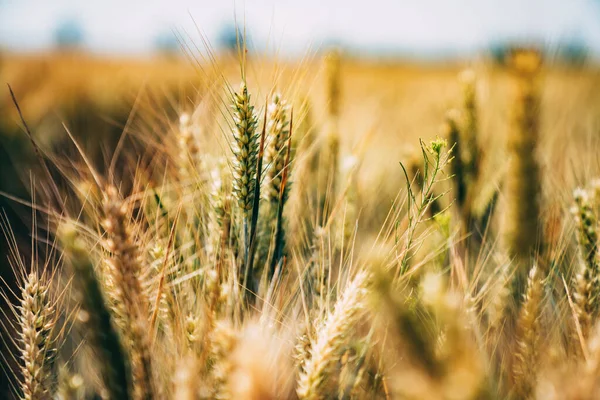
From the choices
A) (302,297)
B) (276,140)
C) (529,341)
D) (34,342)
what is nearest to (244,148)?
(276,140)

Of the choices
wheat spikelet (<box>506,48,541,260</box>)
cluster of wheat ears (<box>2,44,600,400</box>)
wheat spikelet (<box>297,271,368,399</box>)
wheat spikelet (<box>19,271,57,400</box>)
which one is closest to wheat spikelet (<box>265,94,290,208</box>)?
cluster of wheat ears (<box>2,44,600,400</box>)

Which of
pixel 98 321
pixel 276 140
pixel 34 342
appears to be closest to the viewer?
pixel 98 321

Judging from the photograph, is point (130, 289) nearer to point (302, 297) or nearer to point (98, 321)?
point (98, 321)

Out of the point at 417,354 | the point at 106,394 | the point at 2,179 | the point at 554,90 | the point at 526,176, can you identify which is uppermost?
the point at 554,90

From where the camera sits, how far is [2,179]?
2.47 meters

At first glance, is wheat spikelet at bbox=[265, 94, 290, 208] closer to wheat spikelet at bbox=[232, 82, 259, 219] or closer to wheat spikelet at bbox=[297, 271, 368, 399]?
wheat spikelet at bbox=[232, 82, 259, 219]

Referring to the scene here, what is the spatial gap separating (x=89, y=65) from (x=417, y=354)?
4.69 meters

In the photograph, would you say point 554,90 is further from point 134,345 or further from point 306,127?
point 134,345

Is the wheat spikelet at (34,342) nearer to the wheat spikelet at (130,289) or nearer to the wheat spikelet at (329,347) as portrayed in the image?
the wheat spikelet at (130,289)

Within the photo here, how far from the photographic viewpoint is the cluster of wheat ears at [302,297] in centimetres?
55

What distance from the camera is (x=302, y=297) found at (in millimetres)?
800

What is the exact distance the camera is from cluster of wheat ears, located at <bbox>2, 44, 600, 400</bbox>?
21.7 inches

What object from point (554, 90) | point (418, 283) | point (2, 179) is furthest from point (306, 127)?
point (554, 90)

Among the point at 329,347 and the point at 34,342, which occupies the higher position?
the point at 329,347
